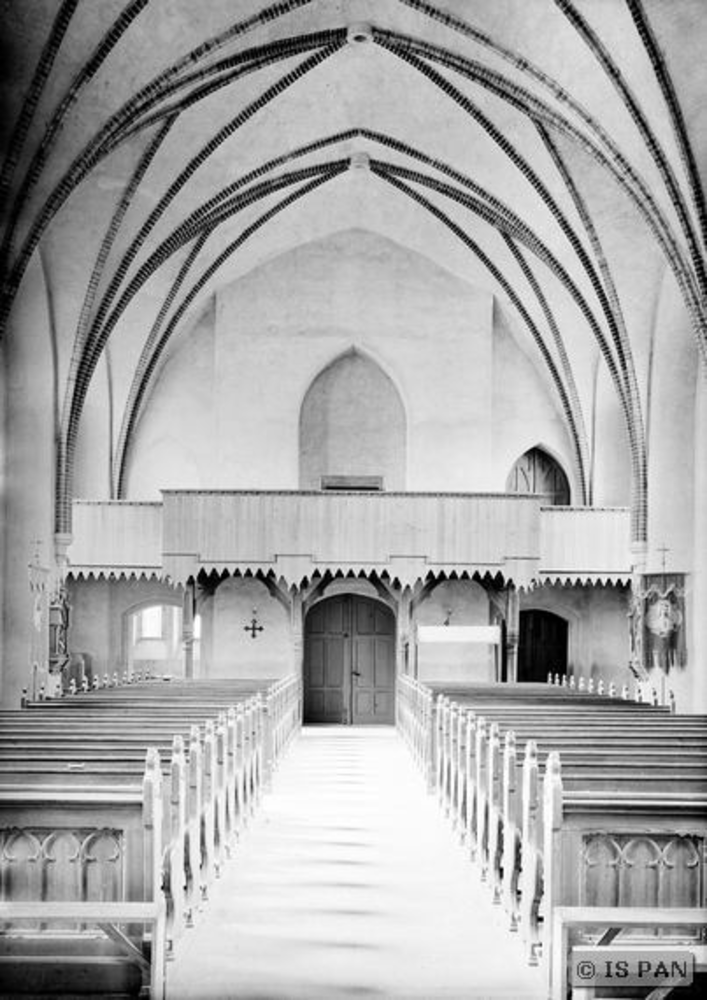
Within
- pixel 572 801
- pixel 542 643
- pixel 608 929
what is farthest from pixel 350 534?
pixel 608 929

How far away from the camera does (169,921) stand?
8.90m

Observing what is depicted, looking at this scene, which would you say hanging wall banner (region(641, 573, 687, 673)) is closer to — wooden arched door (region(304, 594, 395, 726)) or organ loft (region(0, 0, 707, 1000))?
organ loft (region(0, 0, 707, 1000))

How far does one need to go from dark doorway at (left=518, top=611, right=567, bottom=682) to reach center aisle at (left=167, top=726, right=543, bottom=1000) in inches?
594

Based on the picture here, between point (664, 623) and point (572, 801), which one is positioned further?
point (664, 623)

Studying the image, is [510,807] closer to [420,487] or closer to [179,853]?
[179,853]

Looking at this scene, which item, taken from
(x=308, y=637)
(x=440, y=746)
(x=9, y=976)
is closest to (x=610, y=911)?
(x=9, y=976)

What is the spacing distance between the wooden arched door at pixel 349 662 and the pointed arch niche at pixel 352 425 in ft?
10.3

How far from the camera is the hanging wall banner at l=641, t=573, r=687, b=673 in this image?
2439 cm

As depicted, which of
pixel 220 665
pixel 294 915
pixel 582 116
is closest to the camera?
pixel 294 915

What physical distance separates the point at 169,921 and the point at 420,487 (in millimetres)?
21260

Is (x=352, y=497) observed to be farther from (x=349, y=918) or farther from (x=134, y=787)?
(x=134, y=787)

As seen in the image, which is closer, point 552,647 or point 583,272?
point 583,272

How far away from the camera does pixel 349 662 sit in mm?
29109

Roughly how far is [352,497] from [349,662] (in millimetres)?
5200
